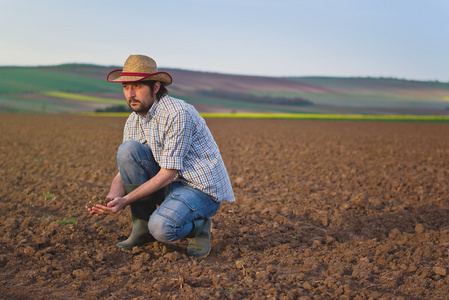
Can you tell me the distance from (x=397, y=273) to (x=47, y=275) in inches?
105

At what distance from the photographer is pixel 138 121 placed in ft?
13.1

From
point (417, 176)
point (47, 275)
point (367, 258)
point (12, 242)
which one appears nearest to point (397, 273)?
point (367, 258)

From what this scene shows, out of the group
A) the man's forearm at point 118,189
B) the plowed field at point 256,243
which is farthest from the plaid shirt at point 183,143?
the plowed field at point 256,243

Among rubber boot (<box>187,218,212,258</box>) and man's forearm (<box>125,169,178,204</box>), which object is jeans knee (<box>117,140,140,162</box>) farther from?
rubber boot (<box>187,218,212,258</box>)

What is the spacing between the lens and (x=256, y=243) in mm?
4383

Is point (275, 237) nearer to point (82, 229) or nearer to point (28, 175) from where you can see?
point (82, 229)

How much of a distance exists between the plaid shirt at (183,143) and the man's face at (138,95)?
0.23ft

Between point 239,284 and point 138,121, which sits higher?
point 138,121

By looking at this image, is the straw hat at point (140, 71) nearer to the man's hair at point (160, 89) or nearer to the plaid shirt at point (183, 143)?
the man's hair at point (160, 89)

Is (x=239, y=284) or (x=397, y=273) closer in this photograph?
(x=239, y=284)

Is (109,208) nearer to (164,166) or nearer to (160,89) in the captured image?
(164,166)

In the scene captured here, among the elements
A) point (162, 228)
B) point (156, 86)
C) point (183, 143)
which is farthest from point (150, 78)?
point (162, 228)

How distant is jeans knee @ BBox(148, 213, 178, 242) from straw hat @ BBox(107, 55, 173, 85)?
108cm

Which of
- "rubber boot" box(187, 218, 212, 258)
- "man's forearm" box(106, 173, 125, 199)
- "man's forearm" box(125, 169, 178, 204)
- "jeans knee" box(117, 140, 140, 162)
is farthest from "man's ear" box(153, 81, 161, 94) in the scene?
"rubber boot" box(187, 218, 212, 258)
